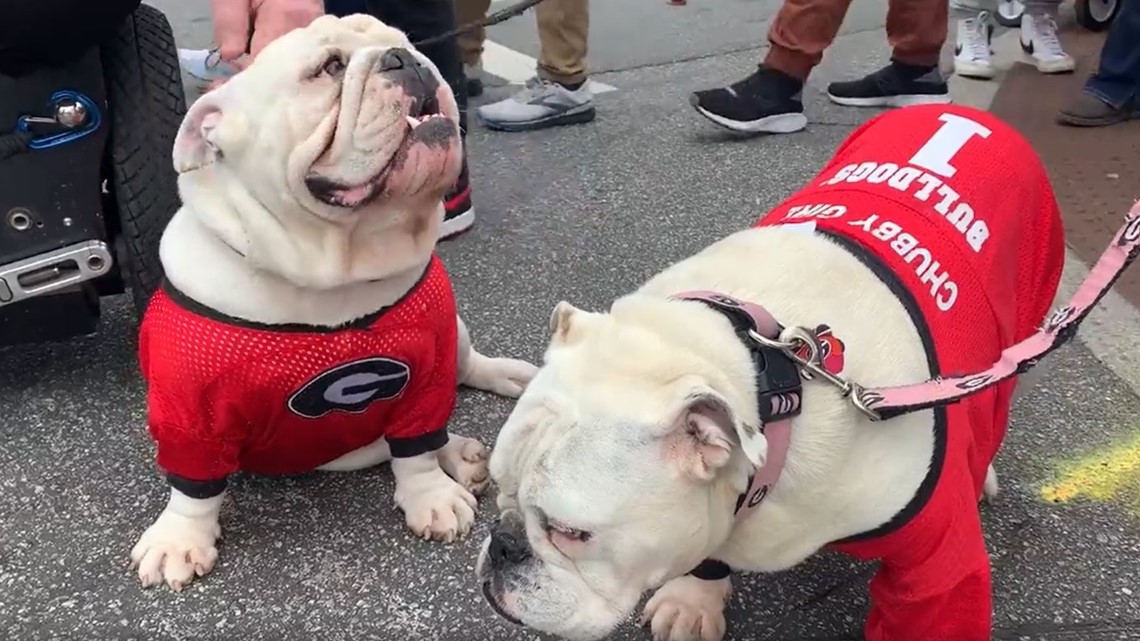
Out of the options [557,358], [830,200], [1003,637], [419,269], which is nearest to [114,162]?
[419,269]

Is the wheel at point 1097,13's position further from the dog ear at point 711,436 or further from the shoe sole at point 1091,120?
the dog ear at point 711,436

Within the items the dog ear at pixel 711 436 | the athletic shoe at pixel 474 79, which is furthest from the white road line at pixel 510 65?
the dog ear at pixel 711 436

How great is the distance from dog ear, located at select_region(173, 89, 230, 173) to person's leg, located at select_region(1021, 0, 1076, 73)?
4.27 metres

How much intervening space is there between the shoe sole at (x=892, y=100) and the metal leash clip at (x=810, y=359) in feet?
10.5

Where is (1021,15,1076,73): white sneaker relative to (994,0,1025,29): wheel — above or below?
above

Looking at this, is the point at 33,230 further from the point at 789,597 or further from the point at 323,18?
the point at 789,597

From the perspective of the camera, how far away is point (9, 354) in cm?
279

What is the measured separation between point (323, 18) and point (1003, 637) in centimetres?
161

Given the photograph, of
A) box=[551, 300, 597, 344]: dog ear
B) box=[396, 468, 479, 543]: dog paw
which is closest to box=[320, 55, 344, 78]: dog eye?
box=[551, 300, 597, 344]: dog ear

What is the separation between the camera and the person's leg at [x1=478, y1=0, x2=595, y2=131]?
4336 mm

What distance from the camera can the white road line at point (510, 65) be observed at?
503 centimetres

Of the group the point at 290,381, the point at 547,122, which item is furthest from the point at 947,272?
the point at 547,122

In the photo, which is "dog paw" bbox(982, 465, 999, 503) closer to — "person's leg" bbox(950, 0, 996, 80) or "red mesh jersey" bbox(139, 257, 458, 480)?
"red mesh jersey" bbox(139, 257, 458, 480)

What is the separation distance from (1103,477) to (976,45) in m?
3.18
